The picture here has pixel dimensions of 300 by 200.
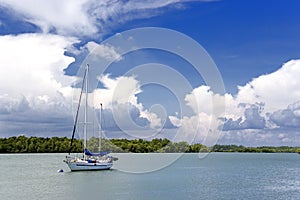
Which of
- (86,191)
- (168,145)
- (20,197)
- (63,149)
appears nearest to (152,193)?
(86,191)

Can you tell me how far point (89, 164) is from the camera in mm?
59469

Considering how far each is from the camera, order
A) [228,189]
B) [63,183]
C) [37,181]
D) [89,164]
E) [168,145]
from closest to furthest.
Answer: [228,189] → [63,183] → [37,181] → [89,164] → [168,145]

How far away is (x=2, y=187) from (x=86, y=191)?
1079 cm

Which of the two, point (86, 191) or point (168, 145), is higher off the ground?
point (168, 145)

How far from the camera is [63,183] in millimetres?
47938

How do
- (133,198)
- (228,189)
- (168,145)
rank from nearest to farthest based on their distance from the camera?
(133,198) < (228,189) < (168,145)

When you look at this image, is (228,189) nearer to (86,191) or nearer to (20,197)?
(86,191)

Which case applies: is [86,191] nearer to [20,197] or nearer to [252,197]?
[20,197]

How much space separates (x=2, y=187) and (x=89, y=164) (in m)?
16.2

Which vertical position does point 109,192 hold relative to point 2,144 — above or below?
below

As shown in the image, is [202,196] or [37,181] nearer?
[202,196]

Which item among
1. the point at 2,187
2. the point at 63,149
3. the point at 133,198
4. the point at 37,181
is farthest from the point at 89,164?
Answer: the point at 63,149

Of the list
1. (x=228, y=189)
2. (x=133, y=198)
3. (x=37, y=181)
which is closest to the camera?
(x=133, y=198)

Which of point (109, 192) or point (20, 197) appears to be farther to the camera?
point (109, 192)
